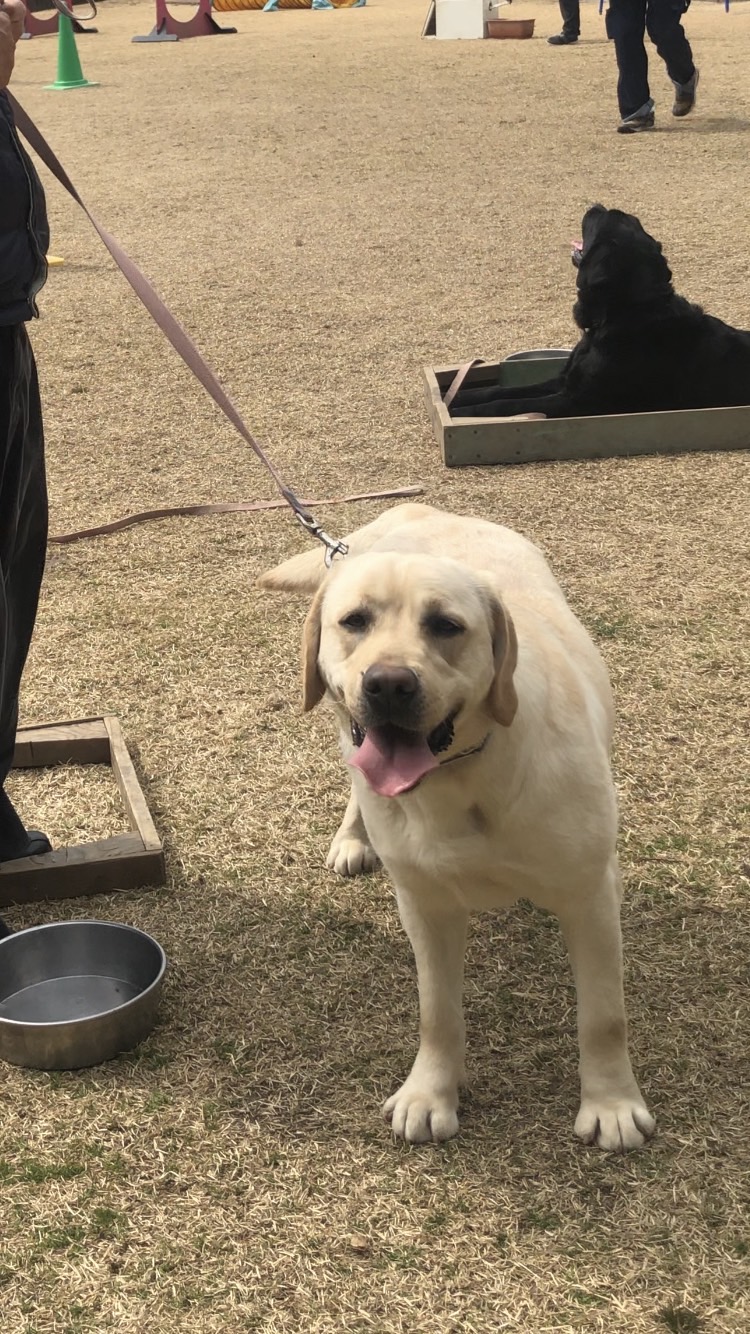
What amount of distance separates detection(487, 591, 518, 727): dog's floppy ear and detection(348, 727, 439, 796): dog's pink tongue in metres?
0.14

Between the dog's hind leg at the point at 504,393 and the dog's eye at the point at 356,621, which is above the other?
the dog's eye at the point at 356,621

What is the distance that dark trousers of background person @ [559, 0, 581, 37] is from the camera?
19189 millimetres

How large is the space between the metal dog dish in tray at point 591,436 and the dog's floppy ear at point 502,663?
12.4 ft

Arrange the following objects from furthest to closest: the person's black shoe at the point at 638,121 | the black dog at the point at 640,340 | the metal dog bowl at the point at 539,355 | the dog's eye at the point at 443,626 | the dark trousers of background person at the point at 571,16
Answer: the dark trousers of background person at the point at 571,16
the person's black shoe at the point at 638,121
the metal dog bowl at the point at 539,355
the black dog at the point at 640,340
the dog's eye at the point at 443,626

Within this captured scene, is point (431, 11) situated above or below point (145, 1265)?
below

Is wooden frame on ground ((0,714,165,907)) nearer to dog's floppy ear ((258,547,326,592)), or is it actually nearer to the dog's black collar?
dog's floppy ear ((258,547,326,592))

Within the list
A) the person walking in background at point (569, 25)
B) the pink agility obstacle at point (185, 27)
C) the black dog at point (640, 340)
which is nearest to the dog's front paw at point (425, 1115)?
the black dog at point (640, 340)

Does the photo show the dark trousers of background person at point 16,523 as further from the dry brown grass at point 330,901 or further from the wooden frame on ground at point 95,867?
the dry brown grass at point 330,901

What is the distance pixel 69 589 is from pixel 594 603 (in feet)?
6.49

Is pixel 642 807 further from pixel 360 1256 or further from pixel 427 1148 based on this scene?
pixel 360 1256

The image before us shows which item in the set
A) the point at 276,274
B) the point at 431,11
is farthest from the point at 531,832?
the point at 431,11

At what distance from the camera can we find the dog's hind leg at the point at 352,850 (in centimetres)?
351

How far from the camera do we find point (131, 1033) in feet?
9.63

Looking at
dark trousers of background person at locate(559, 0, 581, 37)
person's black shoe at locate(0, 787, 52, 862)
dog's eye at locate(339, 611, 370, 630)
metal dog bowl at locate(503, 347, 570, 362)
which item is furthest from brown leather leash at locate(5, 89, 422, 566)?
dark trousers of background person at locate(559, 0, 581, 37)
